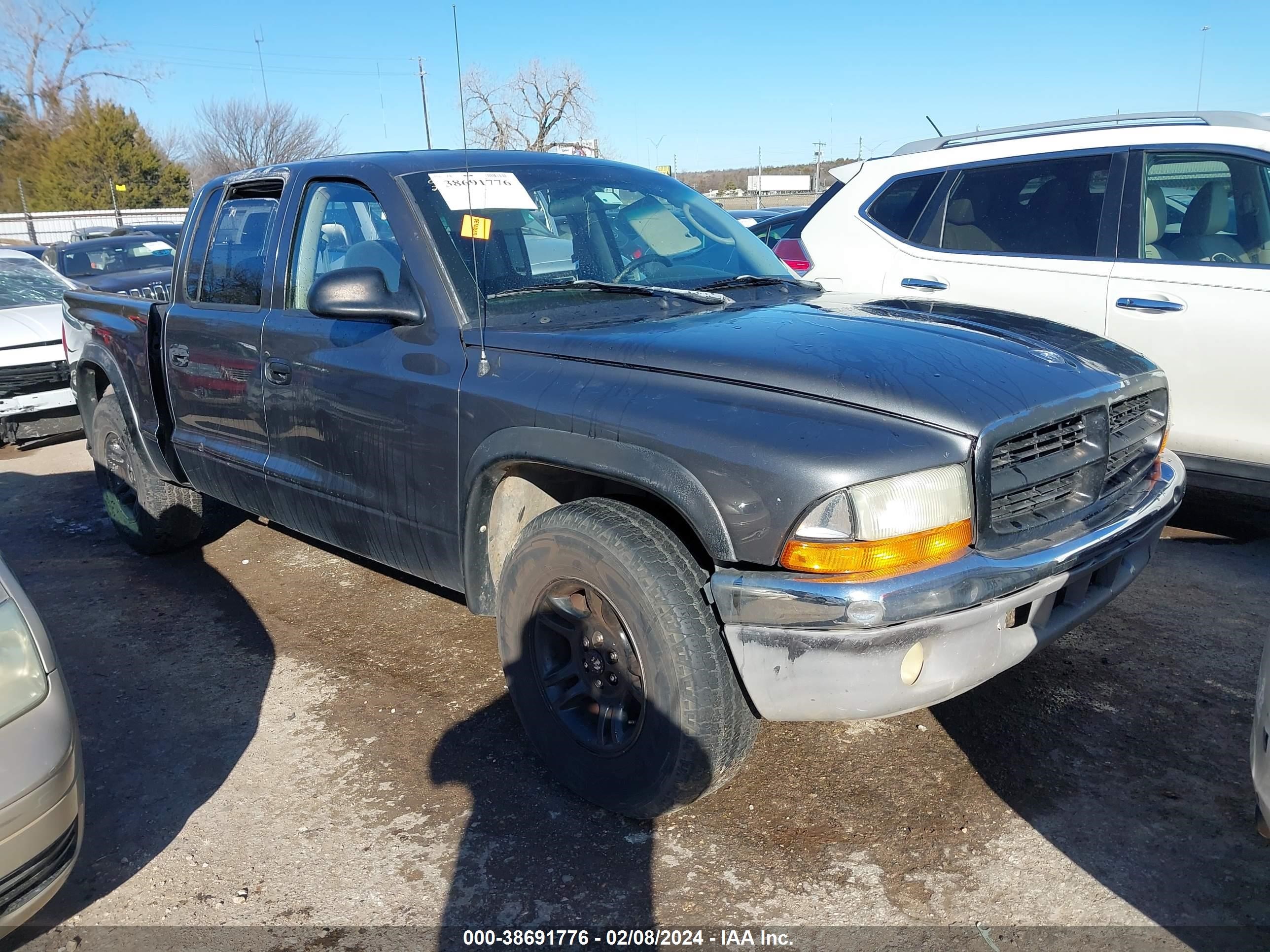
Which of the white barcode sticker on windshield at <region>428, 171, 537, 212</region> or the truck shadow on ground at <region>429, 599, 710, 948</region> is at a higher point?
the white barcode sticker on windshield at <region>428, 171, 537, 212</region>

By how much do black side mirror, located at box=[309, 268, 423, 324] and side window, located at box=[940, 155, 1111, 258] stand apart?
334cm

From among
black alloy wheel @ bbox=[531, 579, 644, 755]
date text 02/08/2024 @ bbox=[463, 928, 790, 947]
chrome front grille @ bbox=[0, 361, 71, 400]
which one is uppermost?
chrome front grille @ bbox=[0, 361, 71, 400]

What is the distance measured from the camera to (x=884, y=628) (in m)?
2.16

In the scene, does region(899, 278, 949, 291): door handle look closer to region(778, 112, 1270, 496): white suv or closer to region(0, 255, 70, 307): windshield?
region(778, 112, 1270, 496): white suv

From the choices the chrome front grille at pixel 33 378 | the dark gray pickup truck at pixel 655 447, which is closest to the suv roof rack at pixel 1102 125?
the dark gray pickup truck at pixel 655 447

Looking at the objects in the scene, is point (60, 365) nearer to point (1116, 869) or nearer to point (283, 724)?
point (283, 724)

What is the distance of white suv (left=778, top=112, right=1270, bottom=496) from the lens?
429 cm

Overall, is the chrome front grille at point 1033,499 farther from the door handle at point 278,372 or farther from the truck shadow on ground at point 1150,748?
the door handle at point 278,372

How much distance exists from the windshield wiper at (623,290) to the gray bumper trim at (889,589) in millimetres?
1170

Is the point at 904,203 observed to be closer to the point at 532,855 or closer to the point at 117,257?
the point at 532,855

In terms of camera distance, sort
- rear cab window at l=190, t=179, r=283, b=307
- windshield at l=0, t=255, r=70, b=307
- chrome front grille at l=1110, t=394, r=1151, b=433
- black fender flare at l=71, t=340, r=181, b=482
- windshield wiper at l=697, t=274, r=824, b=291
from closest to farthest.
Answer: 1. chrome front grille at l=1110, t=394, r=1151, b=433
2. windshield wiper at l=697, t=274, r=824, b=291
3. rear cab window at l=190, t=179, r=283, b=307
4. black fender flare at l=71, t=340, r=181, b=482
5. windshield at l=0, t=255, r=70, b=307

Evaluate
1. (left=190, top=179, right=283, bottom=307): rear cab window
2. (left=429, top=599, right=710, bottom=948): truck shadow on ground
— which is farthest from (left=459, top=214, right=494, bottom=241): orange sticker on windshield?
(left=429, top=599, right=710, bottom=948): truck shadow on ground

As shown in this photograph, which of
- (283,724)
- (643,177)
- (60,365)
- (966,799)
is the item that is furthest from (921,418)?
(60,365)

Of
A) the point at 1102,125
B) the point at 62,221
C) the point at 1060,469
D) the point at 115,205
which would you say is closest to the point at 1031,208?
the point at 1102,125
